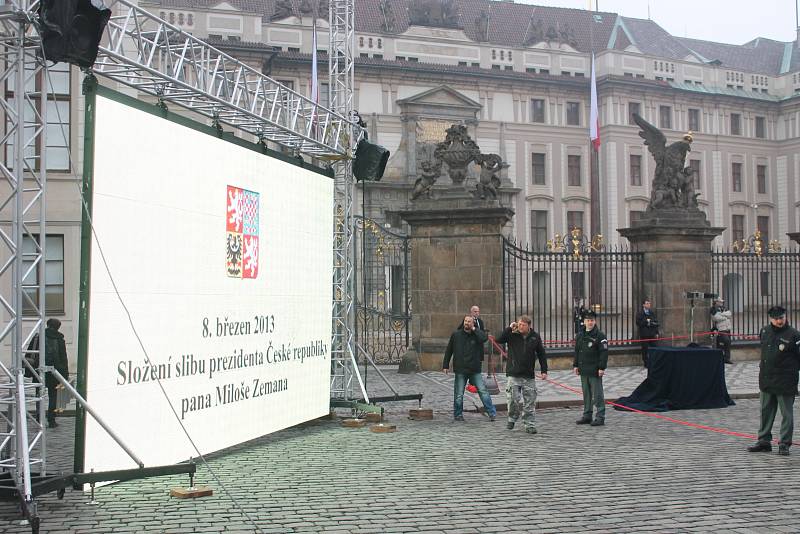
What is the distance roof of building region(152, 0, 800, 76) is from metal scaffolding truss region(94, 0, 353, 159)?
3772 centimetres

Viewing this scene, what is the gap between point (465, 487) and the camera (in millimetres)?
8961

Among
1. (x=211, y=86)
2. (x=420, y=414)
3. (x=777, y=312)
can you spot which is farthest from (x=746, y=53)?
(x=211, y=86)

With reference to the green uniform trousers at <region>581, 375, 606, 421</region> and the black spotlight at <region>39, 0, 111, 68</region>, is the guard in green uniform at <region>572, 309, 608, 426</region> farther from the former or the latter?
the black spotlight at <region>39, 0, 111, 68</region>

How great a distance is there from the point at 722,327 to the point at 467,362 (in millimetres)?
11436

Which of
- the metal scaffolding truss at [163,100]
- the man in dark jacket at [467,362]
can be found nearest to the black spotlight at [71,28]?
the metal scaffolding truss at [163,100]

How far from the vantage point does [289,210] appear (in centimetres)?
1270

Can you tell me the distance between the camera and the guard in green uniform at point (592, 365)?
13516 mm

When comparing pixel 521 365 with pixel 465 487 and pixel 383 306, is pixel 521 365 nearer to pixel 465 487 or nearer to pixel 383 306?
pixel 465 487

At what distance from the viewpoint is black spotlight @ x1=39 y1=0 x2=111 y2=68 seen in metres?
7.77

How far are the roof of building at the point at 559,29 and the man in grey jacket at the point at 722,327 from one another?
1334 inches

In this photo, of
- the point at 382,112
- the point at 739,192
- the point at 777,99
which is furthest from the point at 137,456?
the point at 777,99

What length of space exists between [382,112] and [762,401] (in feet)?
137

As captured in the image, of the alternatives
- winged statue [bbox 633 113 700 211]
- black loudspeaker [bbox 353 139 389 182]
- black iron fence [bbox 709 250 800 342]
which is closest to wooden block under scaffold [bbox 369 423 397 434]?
black loudspeaker [bbox 353 139 389 182]

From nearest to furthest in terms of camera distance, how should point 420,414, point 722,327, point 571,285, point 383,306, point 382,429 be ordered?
point 382,429
point 420,414
point 722,327
point 383,306
point 571,285
